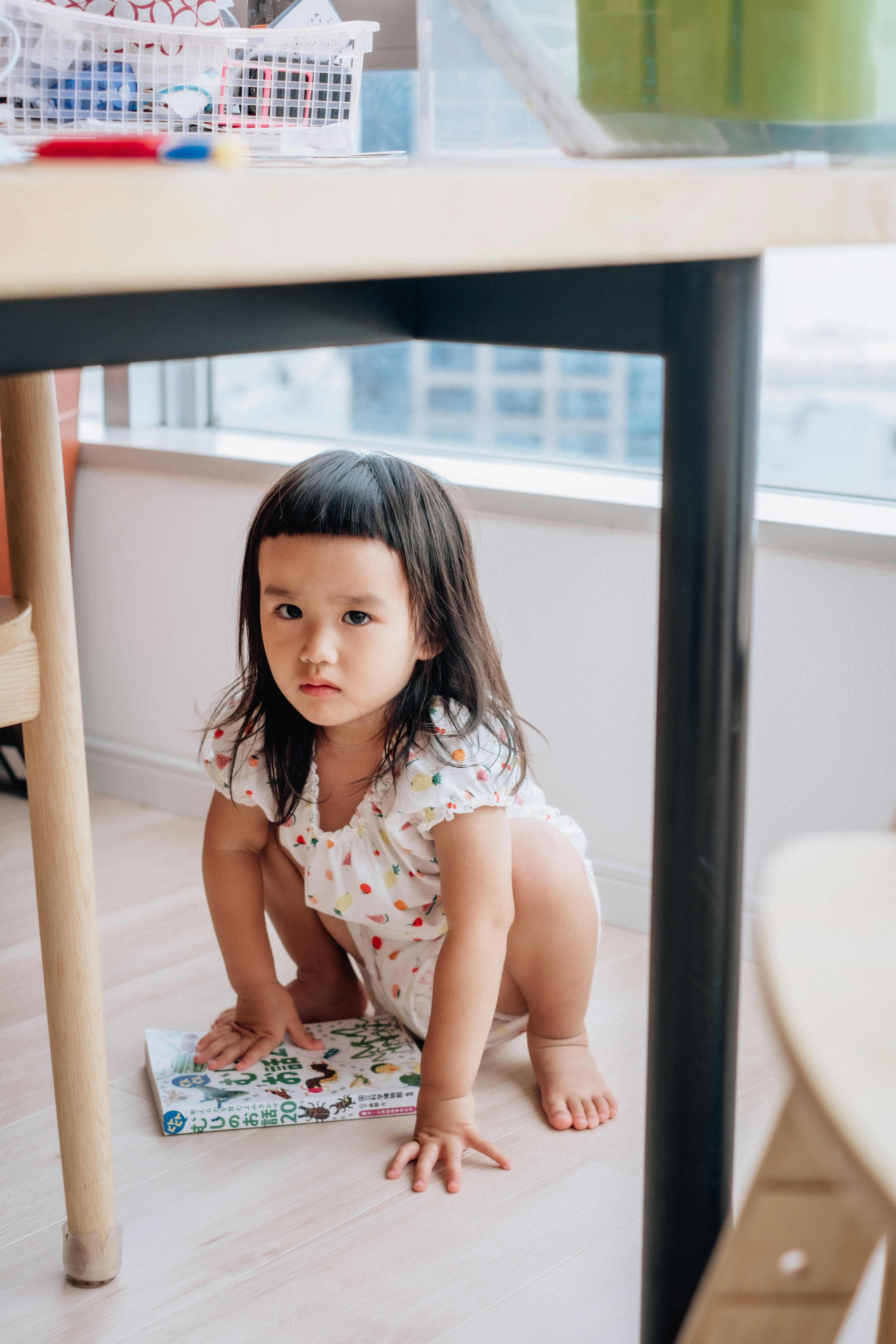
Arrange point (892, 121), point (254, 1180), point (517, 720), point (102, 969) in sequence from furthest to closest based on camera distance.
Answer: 1. point (102, 969)
2. point (517, 720)
3. point (254, 1180)
4. point (892, 121)

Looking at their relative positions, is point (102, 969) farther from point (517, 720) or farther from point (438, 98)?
point (438, 98)

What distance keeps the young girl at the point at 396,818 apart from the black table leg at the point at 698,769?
1.34 feet

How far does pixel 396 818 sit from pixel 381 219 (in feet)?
2.77

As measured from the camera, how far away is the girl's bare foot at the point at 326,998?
1.36m

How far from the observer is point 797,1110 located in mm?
333

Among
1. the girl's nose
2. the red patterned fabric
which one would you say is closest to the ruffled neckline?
the girl's nose

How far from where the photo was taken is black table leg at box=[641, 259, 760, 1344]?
62cm

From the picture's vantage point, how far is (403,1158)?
1099 mm

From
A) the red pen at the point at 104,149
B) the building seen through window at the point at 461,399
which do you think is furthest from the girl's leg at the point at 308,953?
the red pen at the point at 104,149

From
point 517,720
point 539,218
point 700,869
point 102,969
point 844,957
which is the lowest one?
point 102,969

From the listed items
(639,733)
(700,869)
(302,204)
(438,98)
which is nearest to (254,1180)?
(700,869)

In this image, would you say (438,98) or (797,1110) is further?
(438,98)

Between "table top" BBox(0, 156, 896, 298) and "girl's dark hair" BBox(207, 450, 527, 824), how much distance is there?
652mm

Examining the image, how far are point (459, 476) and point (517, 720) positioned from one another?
0.63 metres
